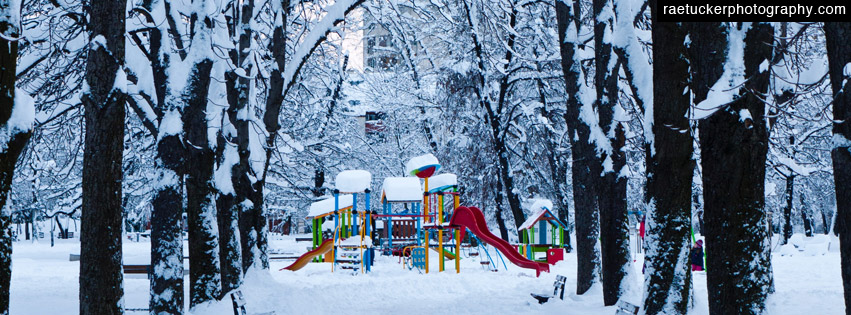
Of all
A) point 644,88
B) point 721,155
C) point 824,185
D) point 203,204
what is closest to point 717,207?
point 721,155

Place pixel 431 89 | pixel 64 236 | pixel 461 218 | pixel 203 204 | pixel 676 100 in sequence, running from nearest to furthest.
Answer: pixel 676 100 → pixel 203 204 → pixel 461 218 → pixel 431 89 → pixel 64 236

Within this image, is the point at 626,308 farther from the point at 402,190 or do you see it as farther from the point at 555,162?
Result: the point at 555,162

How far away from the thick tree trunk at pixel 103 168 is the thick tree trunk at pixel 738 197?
18.6 feet

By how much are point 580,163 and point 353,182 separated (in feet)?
36.5

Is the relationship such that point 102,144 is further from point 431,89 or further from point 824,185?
point 824,185

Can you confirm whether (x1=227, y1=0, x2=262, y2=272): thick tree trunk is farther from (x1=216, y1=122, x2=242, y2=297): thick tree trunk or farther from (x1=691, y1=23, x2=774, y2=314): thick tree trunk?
(x1=691, y1=23, x2=774, y2=314): thick tree trunk

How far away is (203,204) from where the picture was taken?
1113cm

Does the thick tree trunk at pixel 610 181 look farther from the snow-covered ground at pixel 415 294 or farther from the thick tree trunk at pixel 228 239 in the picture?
the thick tree trunk at pixel 228 239

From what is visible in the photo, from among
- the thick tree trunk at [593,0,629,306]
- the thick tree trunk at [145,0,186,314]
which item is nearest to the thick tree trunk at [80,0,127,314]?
the thick tree trunk at [145,0,186,314]

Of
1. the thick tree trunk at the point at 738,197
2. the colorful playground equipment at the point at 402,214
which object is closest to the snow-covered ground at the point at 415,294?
the thick tree trunk at the point at 738,197

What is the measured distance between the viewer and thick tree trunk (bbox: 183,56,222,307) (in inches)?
416

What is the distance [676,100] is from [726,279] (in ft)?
8.62

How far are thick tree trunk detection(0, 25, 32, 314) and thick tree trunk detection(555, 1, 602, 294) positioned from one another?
25.6ft

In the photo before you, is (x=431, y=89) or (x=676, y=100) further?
(x=431, y=89)
